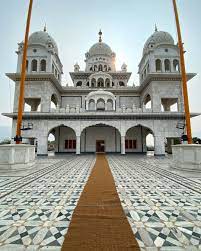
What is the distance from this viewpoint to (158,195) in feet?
12.5

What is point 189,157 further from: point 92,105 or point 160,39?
point 160,39

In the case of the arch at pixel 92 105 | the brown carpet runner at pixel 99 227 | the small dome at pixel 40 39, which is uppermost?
the small dome at pixel 40 39

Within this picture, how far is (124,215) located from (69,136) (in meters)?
16.9

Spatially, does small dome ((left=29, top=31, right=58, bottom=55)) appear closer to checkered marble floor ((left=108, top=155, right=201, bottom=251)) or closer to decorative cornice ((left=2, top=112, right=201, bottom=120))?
decorative cornice ((left=2, top=112, right=201, bottom=120))

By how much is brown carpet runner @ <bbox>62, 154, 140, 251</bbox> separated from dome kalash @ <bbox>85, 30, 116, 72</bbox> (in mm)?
26657

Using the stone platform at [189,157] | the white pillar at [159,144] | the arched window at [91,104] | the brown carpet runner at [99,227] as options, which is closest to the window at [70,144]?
the arched window at [91,104]

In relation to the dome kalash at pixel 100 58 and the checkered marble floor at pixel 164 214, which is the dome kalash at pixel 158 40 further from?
the checkered marble floor at pixel 164 214

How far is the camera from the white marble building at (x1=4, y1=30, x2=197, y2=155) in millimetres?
15664

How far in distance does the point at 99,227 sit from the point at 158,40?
75.0 ft

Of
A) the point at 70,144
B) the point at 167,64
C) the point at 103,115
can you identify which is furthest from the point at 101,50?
the point at 70,144

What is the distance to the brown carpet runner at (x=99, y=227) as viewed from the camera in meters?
1.86

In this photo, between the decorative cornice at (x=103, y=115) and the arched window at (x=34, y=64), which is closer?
the decorative cornice at (x=103, y=115)

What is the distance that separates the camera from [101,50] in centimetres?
2855

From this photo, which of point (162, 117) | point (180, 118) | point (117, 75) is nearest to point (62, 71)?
point (117, 75)
